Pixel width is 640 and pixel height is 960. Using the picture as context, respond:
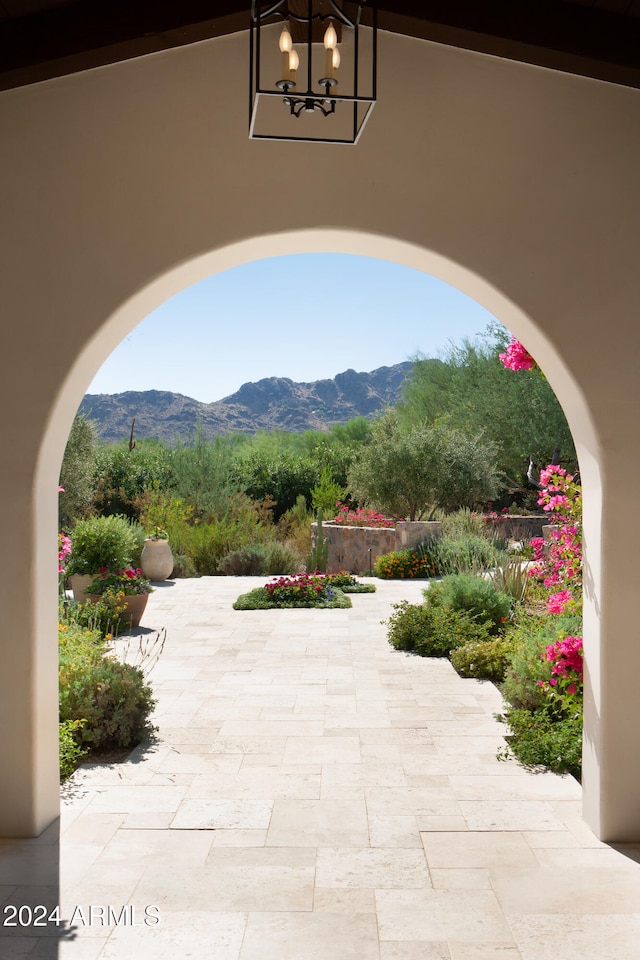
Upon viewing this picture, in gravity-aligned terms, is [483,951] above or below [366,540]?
below

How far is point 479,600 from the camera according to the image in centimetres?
735

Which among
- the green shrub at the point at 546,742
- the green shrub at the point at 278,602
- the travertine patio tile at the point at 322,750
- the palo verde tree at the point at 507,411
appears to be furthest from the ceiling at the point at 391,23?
the palo verde tree at the point at 507,411

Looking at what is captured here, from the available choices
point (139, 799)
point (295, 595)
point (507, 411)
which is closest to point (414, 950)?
point (139, 799)

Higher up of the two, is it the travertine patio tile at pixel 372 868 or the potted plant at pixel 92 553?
the potted plant at pixel 92 553

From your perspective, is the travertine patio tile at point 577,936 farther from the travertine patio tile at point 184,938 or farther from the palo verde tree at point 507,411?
the palo verde tree at point 507,411

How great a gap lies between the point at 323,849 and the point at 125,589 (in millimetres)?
5412

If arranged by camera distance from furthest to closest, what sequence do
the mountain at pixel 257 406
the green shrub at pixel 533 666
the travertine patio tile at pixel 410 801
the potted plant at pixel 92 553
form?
1. the mountain at pixel 257 406
2. the potted plant at pixel 92 553
3. the green shrub at pixel 533 666
4. the travertine patio tile at pixel 410 801

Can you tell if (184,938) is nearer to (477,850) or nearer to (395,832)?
(395,832)

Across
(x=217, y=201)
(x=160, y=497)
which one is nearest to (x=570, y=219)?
(x=217, y=201)

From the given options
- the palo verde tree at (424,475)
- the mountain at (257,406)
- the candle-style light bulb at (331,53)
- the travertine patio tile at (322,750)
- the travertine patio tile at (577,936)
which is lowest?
the travertine patio tile at (322,750)

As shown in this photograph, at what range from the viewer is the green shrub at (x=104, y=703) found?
459 cm

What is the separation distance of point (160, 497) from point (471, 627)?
852cm

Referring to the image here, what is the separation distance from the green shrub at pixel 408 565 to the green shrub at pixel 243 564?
2.07m

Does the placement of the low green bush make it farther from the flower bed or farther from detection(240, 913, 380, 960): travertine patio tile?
the flower bed
